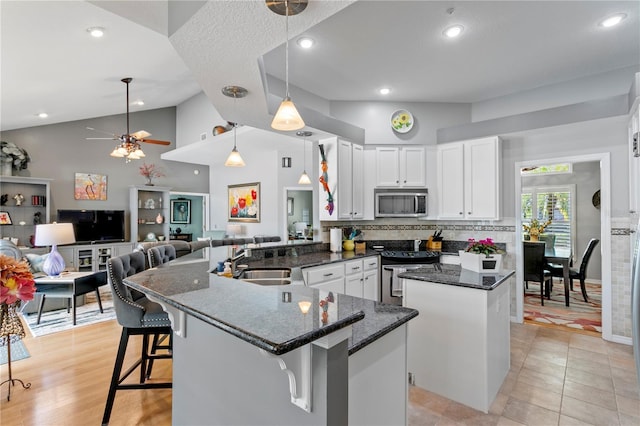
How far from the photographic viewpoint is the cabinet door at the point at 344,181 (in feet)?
13.4

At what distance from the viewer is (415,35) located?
2.80 meters

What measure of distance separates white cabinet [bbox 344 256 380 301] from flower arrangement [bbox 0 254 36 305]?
8.79 feet

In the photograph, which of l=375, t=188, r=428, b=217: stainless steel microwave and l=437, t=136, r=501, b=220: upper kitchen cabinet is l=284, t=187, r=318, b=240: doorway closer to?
l=375, t=188, r=428, b=217: stainless steel microwave

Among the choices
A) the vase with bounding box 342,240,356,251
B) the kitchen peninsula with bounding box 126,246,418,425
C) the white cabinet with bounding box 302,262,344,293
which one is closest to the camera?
the kitchen peninsula with bounding box 126,246,418,425

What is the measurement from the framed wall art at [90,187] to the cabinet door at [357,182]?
589 cm

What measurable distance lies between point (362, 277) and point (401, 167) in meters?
1.68

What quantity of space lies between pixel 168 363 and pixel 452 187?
12.8 feet

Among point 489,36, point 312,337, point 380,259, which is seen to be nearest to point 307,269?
point 380,259

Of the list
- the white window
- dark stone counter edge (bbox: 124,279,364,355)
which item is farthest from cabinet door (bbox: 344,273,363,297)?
the white window

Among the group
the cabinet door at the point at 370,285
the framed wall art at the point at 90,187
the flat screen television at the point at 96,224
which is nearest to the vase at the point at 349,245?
the cabinet door at the point at 370,285

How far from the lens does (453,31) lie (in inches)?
107

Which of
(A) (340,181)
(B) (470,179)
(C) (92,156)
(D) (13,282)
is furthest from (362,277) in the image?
(C) (92,156)

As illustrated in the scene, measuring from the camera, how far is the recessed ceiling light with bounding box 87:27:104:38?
309 centimetres

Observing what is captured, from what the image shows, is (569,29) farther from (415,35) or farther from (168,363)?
(168,363)
